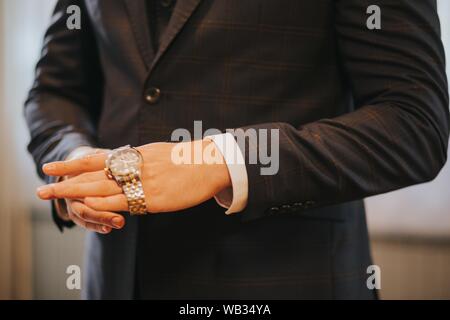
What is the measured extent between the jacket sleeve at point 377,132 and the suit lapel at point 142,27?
0.22 m

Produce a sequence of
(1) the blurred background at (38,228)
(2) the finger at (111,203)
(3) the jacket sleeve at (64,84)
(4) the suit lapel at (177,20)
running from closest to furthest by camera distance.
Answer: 1. (2) the finger at (111,203)
2. (4) the suit lapel at (177,20)
3. (3) the jacket sleeve at (64,84)
4. (1) the blurred background at (38,228)

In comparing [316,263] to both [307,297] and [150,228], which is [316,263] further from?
[150,228]

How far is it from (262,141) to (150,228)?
0.24m

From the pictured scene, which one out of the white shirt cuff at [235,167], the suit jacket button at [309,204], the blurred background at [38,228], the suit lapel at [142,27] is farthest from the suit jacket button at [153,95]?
the blurred background at [38,228]

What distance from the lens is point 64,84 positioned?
836 mm

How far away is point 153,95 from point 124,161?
6.2 inches

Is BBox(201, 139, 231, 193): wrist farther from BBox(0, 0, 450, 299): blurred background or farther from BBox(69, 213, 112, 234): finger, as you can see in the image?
BBox(0, 0, 450, 299): blurred background

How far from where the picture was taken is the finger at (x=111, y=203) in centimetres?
53

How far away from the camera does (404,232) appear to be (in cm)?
129

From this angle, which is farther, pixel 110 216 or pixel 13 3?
pixel 13 3

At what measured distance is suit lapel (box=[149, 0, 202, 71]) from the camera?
64 centimetres

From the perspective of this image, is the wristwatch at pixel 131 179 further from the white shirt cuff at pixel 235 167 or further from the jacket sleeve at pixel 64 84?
the jacket sleeve at pixel 64 84

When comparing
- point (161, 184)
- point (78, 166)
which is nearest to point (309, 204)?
point (161, 184)
